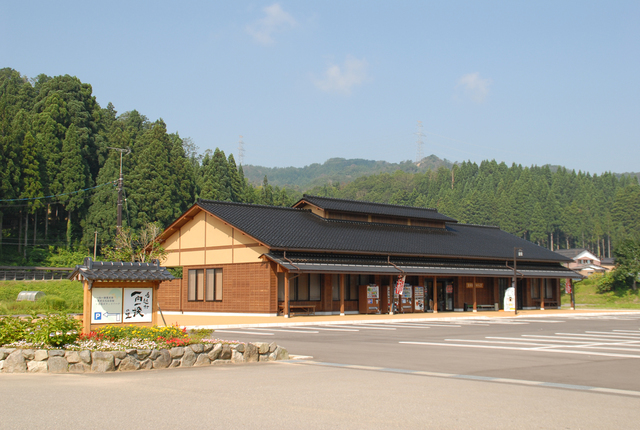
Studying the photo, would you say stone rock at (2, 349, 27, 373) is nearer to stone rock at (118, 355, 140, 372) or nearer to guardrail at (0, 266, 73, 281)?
stone rock at (118, 355, 140, 372)

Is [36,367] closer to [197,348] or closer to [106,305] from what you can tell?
[197,348]

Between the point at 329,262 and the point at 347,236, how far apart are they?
125 inches

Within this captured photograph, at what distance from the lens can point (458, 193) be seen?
136125 millimetres

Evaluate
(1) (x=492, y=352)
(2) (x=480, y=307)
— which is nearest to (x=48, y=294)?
(2) (x=480, y=307)

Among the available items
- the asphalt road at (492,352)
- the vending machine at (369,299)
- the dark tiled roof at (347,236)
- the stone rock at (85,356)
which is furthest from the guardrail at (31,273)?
the stone rock at (85,356)

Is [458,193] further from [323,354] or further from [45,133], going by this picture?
[323,354]

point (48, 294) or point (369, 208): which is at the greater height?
point (369, 208)

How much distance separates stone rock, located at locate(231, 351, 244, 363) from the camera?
1042cm

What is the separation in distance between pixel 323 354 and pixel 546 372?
4424mm

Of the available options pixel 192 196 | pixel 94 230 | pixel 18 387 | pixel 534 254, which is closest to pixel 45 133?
pixel 94 230

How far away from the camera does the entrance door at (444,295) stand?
3378cm

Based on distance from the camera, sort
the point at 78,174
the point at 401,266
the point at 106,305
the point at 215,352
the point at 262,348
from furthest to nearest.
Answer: the point at 78,174
the point at 401,266
the point at 106,305
the point at 262,348
the point at 215,352

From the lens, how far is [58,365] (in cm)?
917

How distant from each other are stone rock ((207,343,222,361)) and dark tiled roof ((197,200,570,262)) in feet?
51.9
